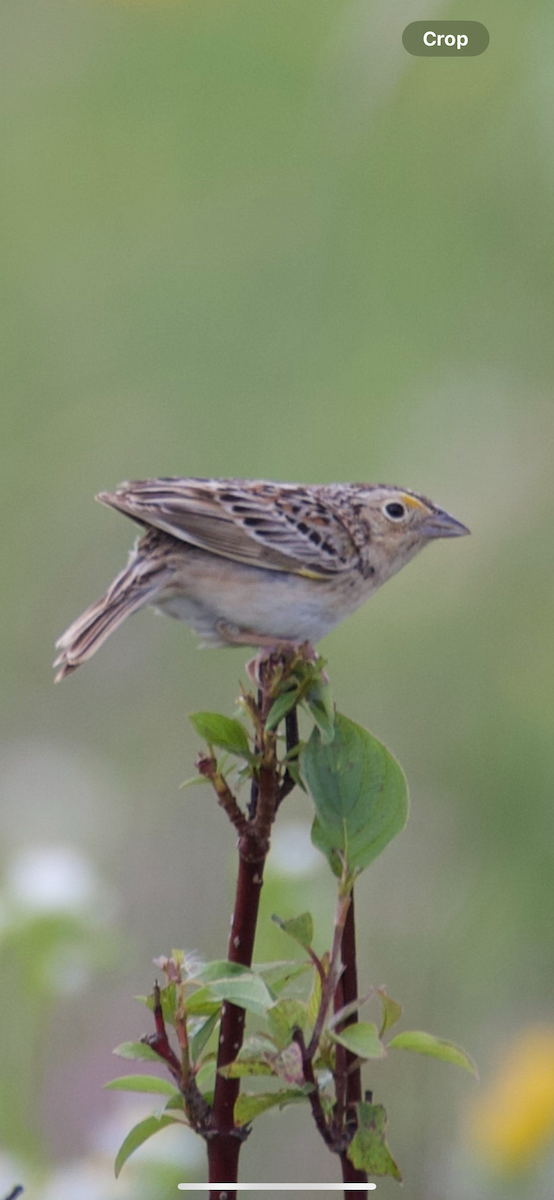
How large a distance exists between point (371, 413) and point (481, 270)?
45 centimetres

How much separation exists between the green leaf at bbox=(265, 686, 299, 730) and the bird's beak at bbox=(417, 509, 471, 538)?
91 centimetres

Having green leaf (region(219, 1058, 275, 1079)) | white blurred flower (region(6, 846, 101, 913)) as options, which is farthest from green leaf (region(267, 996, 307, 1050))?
white blurred flower (region(6, 846, 101, 913))

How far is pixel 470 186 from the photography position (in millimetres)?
3125

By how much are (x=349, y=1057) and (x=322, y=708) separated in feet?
0.87

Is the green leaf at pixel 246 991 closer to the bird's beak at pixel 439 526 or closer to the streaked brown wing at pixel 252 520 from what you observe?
the streaked brown wing at pixel 252 520

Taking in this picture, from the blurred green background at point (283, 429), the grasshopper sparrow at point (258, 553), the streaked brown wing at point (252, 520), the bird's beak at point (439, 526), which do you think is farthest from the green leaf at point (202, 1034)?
the blurred green background at point (283, 429)

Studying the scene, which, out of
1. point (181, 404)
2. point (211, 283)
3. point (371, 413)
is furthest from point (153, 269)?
point (371, 413)

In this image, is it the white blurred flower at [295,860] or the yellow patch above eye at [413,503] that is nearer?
the white blurred flower at [295,860]

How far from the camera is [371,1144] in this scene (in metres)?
0.88

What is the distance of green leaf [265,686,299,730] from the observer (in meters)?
1.00

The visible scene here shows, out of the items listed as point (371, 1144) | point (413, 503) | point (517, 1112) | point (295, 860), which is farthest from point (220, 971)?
point (517, 1112)

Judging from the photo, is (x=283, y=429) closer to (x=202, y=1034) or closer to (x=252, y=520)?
(x=252, y=520)

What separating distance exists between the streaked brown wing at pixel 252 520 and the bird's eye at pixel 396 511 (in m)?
0.09

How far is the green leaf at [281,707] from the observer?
1.00 m
